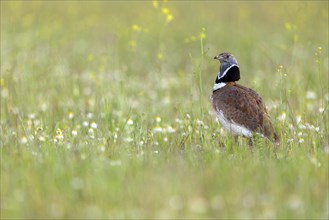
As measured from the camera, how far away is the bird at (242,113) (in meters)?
6.93

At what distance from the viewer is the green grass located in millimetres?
4824

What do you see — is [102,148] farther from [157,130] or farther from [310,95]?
[310,95]

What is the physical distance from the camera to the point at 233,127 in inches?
280

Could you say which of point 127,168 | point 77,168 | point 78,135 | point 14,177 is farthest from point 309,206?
point 78,135

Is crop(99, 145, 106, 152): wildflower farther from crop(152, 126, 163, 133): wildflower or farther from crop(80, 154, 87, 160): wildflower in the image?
crop(152, 126, 163, 133): wildflower

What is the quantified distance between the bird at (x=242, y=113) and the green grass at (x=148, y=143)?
129mm

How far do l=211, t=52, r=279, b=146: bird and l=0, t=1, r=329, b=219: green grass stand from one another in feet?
0.42

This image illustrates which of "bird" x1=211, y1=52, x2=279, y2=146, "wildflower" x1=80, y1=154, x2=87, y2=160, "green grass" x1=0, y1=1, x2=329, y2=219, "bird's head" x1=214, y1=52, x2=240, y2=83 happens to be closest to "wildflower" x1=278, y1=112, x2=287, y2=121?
"green grass" x1=0, y1=1, x2=329, y2=219

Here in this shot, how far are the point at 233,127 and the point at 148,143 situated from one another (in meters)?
0.89

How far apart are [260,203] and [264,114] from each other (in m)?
2.31

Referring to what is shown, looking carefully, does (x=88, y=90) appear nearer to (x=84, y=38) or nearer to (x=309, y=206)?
(x=84, y=38)

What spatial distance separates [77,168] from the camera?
17.7ft

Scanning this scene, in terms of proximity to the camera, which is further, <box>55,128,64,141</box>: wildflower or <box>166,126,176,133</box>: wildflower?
<box>166,126,176,133</box>: wildflower

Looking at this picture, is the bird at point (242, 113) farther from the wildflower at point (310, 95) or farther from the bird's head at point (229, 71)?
the wildflower at point (310, 95)
